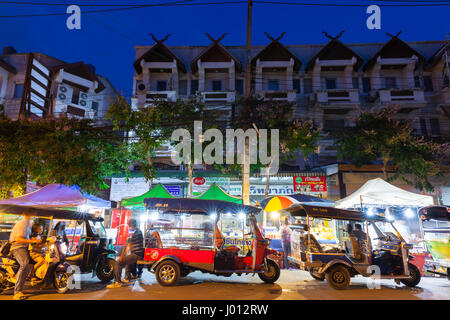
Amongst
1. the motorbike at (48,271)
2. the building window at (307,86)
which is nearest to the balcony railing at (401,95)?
the building window at (307,86)

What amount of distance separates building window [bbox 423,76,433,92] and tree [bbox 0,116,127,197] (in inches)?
902

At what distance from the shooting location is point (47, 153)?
1139 centimetres

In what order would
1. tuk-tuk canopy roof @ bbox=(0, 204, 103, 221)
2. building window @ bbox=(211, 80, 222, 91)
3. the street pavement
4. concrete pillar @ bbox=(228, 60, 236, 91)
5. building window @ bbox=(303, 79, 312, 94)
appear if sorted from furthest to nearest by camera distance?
building window @ bbox=(211, 80, 222, 91), building window @ bbox=(303, 79, 312, 94), concrete pillar @ bbox=(228, 60, 236, 91), tuk-tuk canopy roof @ bbox=(0, 204, 103, 221), the street pavement

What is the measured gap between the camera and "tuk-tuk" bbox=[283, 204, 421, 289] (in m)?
7.53

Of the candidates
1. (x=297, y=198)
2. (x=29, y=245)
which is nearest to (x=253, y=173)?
(x=297, y=198)

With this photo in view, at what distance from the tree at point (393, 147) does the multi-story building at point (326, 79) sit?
8.21 ft

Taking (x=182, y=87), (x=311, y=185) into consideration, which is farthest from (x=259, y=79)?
(x=311, y=185)

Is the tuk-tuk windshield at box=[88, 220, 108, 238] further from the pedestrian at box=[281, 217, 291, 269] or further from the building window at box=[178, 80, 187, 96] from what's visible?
the building window at box=[178, 80, 187, 96]

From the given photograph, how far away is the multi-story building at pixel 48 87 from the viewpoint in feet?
66.1

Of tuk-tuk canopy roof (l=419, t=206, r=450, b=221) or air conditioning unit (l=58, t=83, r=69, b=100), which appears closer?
tuk-tuk canopy roof (l=419, t=206, r=450, b=221)

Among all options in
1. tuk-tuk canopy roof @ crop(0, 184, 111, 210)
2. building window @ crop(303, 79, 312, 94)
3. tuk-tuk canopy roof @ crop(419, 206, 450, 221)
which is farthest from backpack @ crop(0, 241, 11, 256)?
building window @ crop(303, 79, 312, 94)

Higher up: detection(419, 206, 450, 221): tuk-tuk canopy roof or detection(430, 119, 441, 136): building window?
detection(430, 119, 441, 136): building window

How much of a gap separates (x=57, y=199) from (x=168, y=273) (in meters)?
6.42
